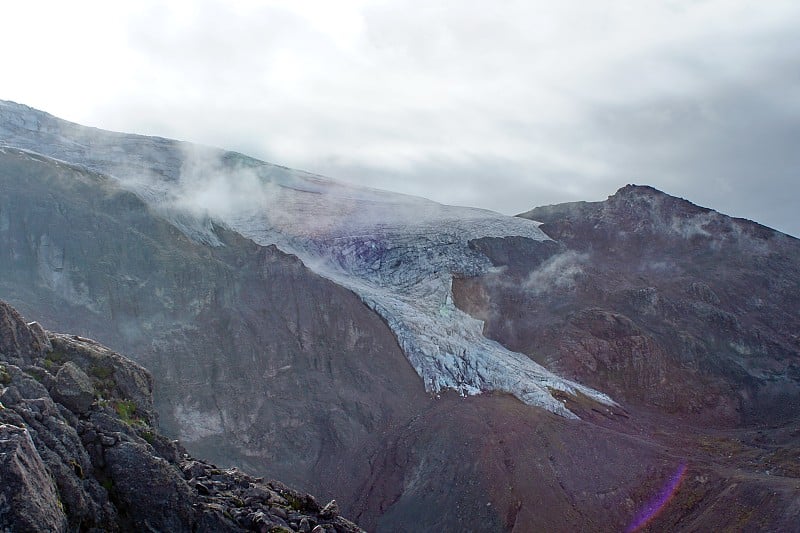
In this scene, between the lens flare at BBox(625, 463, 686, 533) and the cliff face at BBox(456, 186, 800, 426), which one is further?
the cliff face at BBox(456, 186, 800, 426)

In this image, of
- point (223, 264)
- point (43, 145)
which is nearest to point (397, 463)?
point (223, 264)

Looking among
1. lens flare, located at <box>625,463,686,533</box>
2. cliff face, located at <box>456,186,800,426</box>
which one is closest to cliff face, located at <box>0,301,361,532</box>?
lens flare, located at <box>625,463,686,533</box>

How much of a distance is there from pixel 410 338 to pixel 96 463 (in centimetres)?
4174

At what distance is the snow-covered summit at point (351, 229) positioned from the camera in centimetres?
5688

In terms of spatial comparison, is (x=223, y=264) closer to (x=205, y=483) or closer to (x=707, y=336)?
(x=205, y=483)

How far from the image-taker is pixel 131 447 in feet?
54.1

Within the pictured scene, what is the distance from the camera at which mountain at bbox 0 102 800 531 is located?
43.3 meters

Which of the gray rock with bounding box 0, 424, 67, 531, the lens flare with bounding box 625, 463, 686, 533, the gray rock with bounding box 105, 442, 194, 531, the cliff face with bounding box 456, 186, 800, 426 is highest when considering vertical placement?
the cliff face with bounding box 456, 186, 800, 426

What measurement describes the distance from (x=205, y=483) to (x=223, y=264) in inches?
1534

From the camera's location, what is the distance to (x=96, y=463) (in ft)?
52.4

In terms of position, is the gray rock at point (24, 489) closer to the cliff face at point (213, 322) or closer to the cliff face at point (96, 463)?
the cliff face at point (96, 463)

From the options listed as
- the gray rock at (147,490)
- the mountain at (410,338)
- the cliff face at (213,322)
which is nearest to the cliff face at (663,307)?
the mountain at (410,338)

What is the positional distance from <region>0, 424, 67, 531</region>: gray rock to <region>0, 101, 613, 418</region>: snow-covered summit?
4084 centimetres

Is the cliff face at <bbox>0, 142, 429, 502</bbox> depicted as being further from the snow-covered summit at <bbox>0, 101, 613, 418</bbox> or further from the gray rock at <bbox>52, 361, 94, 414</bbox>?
the gray rock at <bbox>52, 361, 94, 414</bbox>
